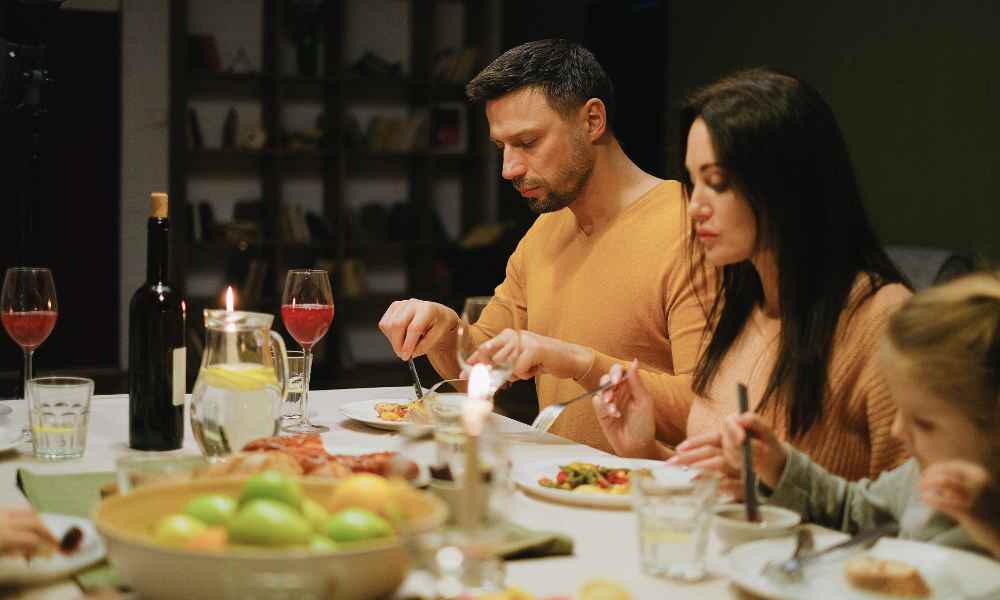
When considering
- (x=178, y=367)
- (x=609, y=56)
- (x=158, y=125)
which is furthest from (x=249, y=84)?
(x=178, y=367)

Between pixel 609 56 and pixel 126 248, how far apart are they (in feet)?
10.4

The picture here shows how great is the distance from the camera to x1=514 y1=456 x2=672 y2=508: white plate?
153cm

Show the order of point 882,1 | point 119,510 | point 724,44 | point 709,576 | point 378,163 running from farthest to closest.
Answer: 1. point 378,163
2. point 724,44
3. point 882,1
4. point 709,576
5. point 119,510

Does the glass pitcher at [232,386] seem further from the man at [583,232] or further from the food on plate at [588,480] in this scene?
the man at [583,232]

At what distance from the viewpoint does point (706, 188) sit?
1.84 m

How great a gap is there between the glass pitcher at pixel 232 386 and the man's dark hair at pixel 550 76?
1180 millimetres

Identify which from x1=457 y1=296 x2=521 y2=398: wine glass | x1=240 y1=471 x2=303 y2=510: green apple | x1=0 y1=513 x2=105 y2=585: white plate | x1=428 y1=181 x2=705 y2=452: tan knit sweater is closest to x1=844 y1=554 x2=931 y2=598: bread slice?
x1=240 y1=471 x2=303 y2=510: green apple

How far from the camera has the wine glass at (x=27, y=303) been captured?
6.43ft

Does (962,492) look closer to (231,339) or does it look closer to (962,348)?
(962,348)

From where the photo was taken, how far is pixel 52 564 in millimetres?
1175

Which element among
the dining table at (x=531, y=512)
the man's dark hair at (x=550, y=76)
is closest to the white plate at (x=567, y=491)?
the dining table at (x=531, y=512)

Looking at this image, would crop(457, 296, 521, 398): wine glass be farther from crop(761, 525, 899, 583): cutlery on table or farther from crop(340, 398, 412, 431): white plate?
crop(761, 525, 899, 583): cutlery on table

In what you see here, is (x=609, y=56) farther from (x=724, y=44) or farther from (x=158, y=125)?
(x=158, y=125)

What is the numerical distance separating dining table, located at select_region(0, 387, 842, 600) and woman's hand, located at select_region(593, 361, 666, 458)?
0.07m
